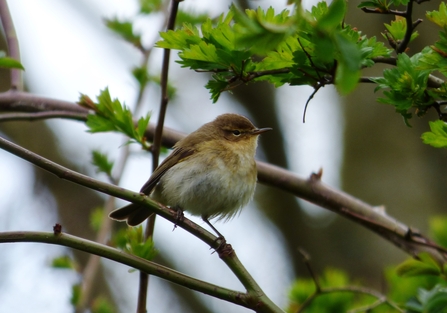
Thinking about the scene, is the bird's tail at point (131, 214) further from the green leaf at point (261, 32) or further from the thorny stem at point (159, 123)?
the green leaf at point (261, 32)

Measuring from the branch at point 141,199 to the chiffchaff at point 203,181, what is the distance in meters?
1.35

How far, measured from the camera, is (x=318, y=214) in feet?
23.1

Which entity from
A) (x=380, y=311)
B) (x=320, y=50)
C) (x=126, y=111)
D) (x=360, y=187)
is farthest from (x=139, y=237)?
(x=360, y=187)

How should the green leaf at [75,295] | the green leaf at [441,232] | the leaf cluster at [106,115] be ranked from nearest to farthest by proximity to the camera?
1. the leaf cluster at [106,115]
2. the green leaf at [441,232]
3. the green leaf at [75,295]

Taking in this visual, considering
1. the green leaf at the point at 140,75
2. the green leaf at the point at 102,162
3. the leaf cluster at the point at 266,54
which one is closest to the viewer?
the leaf cluster at the point at 266,54

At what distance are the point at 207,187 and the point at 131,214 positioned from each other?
0.55 m

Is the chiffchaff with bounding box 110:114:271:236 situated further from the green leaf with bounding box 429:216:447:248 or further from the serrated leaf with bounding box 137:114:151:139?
the green leaf with bounding box 429:216:447:248

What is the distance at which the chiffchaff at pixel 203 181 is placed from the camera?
368 centimetres

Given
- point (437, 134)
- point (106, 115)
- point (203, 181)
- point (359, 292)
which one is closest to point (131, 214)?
point (203, 181)

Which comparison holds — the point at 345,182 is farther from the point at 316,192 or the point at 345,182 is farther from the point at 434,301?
the point at 434,301

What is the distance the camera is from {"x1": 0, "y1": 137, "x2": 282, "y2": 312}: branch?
1824mm

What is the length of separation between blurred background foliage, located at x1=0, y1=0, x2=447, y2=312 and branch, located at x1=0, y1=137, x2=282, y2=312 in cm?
383

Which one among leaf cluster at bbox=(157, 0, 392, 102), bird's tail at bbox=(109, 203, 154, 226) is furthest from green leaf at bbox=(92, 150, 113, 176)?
leaf cluster at bbox=(157, 0, 392, 102)

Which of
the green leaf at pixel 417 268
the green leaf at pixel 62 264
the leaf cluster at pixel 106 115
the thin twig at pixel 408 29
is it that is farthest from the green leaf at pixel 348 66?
the green leaf at pixel 62 264
